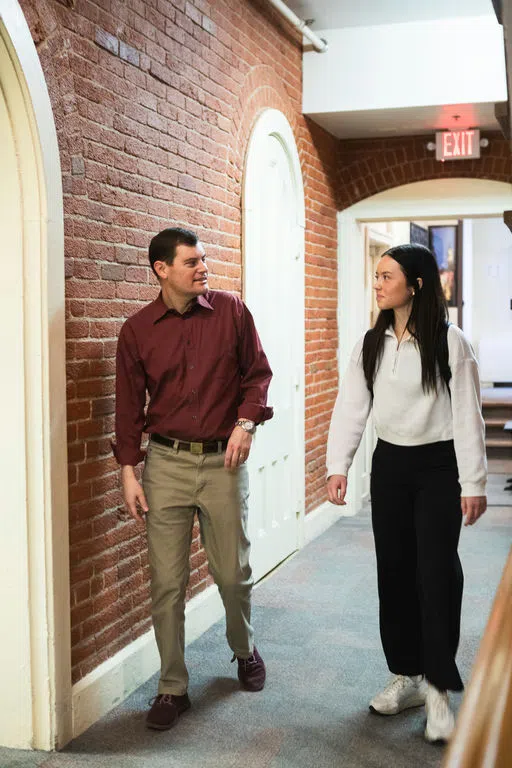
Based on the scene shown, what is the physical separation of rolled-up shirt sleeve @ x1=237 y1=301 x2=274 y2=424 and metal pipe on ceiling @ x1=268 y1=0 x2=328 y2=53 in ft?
9.04

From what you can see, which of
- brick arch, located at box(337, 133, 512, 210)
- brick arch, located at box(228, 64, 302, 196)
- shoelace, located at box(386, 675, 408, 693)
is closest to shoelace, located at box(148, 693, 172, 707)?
shoelace, located at box(386, 675, 408, 693)

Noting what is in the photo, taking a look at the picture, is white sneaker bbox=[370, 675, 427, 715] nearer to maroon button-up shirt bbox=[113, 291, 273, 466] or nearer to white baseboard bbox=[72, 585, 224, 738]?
white baseboard bbox=[72, 585, 224, 738]

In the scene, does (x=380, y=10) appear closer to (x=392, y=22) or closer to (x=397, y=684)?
(x=392, y=22)

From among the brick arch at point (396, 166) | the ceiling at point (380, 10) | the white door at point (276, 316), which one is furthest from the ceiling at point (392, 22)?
the white door at point (276, 316)

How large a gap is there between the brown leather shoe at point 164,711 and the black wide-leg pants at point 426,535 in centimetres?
93

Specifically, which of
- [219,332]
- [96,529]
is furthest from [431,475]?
[96,529]

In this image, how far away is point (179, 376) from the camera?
353cm

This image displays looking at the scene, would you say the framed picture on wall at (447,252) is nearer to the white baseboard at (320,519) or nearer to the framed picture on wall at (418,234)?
the framed picture on wall at (418,234)

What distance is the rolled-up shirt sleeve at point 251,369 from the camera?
11.8 feet

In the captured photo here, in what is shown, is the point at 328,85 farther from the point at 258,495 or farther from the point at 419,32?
the point at 258,495

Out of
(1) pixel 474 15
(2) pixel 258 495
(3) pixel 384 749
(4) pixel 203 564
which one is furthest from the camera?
(1) pixel 474 15

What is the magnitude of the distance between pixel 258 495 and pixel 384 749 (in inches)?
96.6

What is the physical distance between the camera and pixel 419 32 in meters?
6.34

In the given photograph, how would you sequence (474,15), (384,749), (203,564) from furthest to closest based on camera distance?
1. (474,15)
2. (203,564)
3. (384,749)
